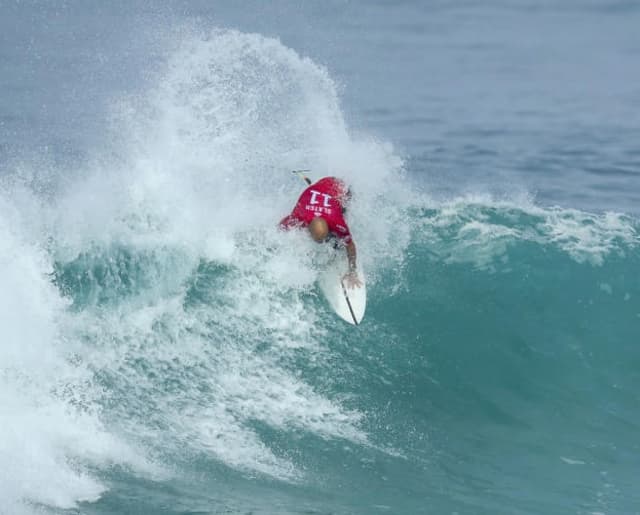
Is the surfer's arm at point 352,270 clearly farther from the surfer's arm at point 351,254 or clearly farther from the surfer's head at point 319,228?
the surfer's head at point 319,228

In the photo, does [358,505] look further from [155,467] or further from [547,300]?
[547,300]

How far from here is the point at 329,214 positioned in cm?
1076

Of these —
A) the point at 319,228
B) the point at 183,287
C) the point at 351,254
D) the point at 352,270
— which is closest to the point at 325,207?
the point at 319,228

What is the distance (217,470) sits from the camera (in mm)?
8703

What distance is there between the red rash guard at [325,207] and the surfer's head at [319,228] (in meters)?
0.25

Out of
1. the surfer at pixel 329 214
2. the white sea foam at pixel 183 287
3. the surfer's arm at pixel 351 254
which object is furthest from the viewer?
the surfer's arm at pixel 351 254

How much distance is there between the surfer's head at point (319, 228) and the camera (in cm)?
1037

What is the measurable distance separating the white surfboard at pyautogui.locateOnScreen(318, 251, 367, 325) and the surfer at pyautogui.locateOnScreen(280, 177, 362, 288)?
0.09m

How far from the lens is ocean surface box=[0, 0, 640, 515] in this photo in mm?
8750

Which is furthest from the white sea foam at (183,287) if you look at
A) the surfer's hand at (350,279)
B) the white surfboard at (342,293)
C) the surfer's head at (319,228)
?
the surfer's head at (319,228)

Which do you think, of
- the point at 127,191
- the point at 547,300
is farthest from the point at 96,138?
the point at 547,300

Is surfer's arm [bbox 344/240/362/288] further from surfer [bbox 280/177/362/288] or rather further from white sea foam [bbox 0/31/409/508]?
white sea foam [bbox 0/31/409/508]

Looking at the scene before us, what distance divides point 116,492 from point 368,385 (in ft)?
11.2

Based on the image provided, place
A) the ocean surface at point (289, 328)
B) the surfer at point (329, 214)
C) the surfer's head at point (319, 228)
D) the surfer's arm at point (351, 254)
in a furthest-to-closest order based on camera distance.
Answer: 1. the surfer's arm at point (351, 254)
2. the surfer at point (329, 214)
3. the surfer's head at point (319, 228)
4. the ocean surface at point (289, 328)
